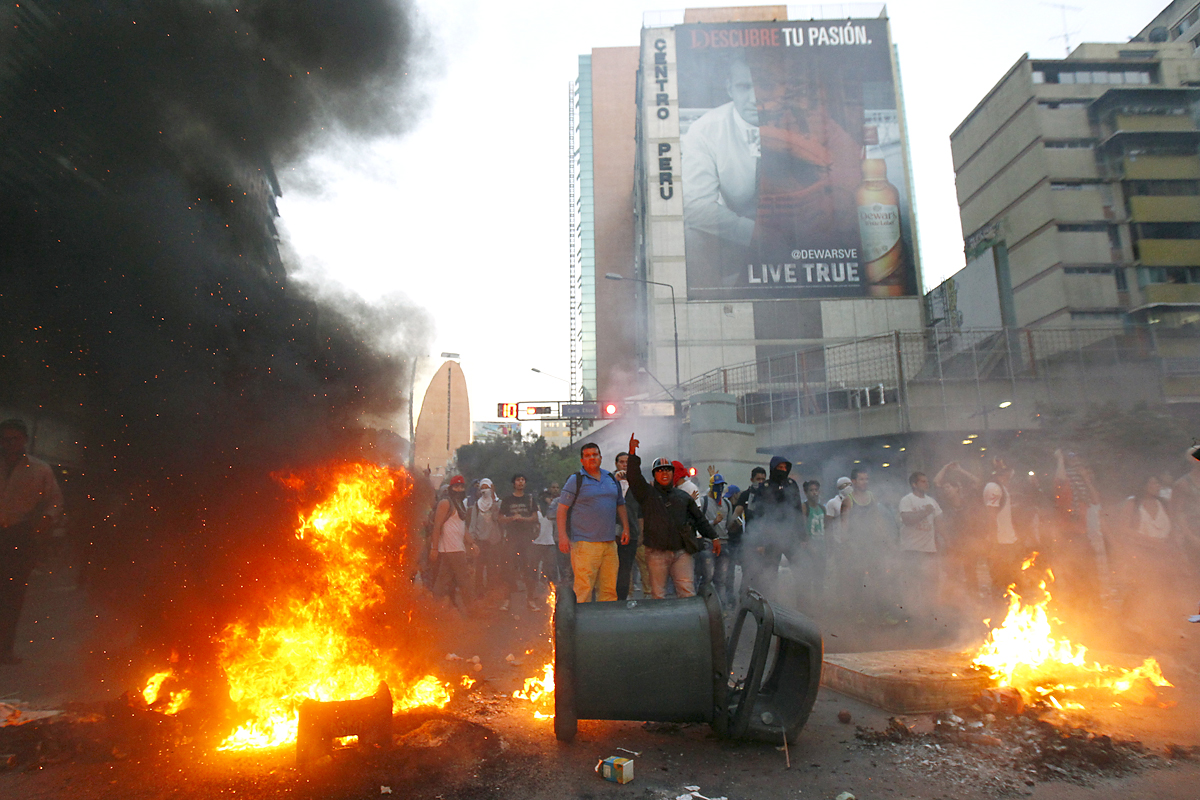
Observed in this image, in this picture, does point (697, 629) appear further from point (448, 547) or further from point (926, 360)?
point (926, 360)

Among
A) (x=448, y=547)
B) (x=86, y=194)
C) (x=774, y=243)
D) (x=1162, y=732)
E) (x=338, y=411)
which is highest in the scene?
(x=774, y=243)

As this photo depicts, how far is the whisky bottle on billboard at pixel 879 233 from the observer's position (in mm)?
38312

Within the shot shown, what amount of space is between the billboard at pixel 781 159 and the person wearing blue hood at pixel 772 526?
104 feet

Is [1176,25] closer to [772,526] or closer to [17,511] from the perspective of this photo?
[772,526]

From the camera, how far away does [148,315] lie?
507 cm

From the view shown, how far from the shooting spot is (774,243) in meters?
38.2

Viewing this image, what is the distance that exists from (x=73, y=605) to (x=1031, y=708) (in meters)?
6.85

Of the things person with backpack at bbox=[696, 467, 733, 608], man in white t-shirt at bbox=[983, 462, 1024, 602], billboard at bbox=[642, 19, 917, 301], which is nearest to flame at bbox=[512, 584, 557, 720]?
person with backpack at bbox=[696, 467, 733, 608]

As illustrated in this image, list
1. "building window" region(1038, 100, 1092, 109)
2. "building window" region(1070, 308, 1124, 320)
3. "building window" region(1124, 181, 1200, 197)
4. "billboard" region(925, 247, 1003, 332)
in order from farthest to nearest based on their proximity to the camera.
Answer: "building window" region(1038, 100, 1092, 109) → "building window" region(1124, 181, 1200, 197) → "building window" region(1070, 308, 1124, 320) → "billboard" region(925, 247, 1003, 332)

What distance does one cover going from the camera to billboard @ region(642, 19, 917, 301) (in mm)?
38281

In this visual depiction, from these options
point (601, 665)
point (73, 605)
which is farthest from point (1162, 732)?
point (73, 605)

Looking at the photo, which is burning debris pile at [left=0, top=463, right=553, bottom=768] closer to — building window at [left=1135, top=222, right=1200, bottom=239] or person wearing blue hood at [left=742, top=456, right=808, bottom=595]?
A: person wearing blue hood at [left=742, top=456, right=808, bottom=595]

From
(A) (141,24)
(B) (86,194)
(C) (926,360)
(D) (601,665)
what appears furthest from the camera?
(C) (926,360)

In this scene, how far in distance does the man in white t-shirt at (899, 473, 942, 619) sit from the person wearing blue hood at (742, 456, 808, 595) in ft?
3.49
